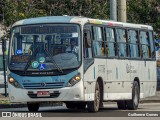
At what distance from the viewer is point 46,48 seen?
73.7ft

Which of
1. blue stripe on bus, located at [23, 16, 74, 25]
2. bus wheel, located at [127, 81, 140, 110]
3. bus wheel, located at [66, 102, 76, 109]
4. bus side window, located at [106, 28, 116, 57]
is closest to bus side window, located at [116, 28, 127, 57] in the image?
bus side window, located at [106, 28, 116, 57]

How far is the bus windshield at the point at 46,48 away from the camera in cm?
2230

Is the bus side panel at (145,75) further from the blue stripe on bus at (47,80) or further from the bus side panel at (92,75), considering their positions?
the blue stripe on bus at (47,80)

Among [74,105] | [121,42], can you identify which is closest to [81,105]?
[74,105]

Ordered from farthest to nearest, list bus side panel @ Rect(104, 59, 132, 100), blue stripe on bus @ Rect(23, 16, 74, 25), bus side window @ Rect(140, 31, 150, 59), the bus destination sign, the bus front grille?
bus side window @ Rect(140, 31, 150, 59) < bus side panel @ Rect(104, 59, 132, 100) < blue stripe on bus @ Rect(23, 16, 74, 25) < the bus destination sign < the bus front grille

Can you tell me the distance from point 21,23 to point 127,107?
5.54 m

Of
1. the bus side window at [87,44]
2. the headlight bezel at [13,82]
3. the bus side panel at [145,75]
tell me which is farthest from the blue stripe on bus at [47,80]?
the bus side panel at [145,75]

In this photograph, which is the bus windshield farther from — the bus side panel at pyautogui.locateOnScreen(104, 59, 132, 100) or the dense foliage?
the dense foliage

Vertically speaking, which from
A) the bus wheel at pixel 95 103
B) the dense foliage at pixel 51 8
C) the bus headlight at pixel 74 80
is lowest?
the bus wheel at pixel 95 103

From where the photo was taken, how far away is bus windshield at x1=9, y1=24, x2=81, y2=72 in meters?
22.3

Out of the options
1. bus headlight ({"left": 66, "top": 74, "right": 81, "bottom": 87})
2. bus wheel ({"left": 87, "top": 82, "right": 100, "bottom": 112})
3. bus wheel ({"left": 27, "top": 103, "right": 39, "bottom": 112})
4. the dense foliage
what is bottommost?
bus wheel ({"left": 27, "top": 103, "right": 39, "bottom": 112})

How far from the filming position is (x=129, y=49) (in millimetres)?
26344

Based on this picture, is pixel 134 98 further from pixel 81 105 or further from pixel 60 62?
pixel 60 62

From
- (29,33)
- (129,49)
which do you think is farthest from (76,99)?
(129,49)
